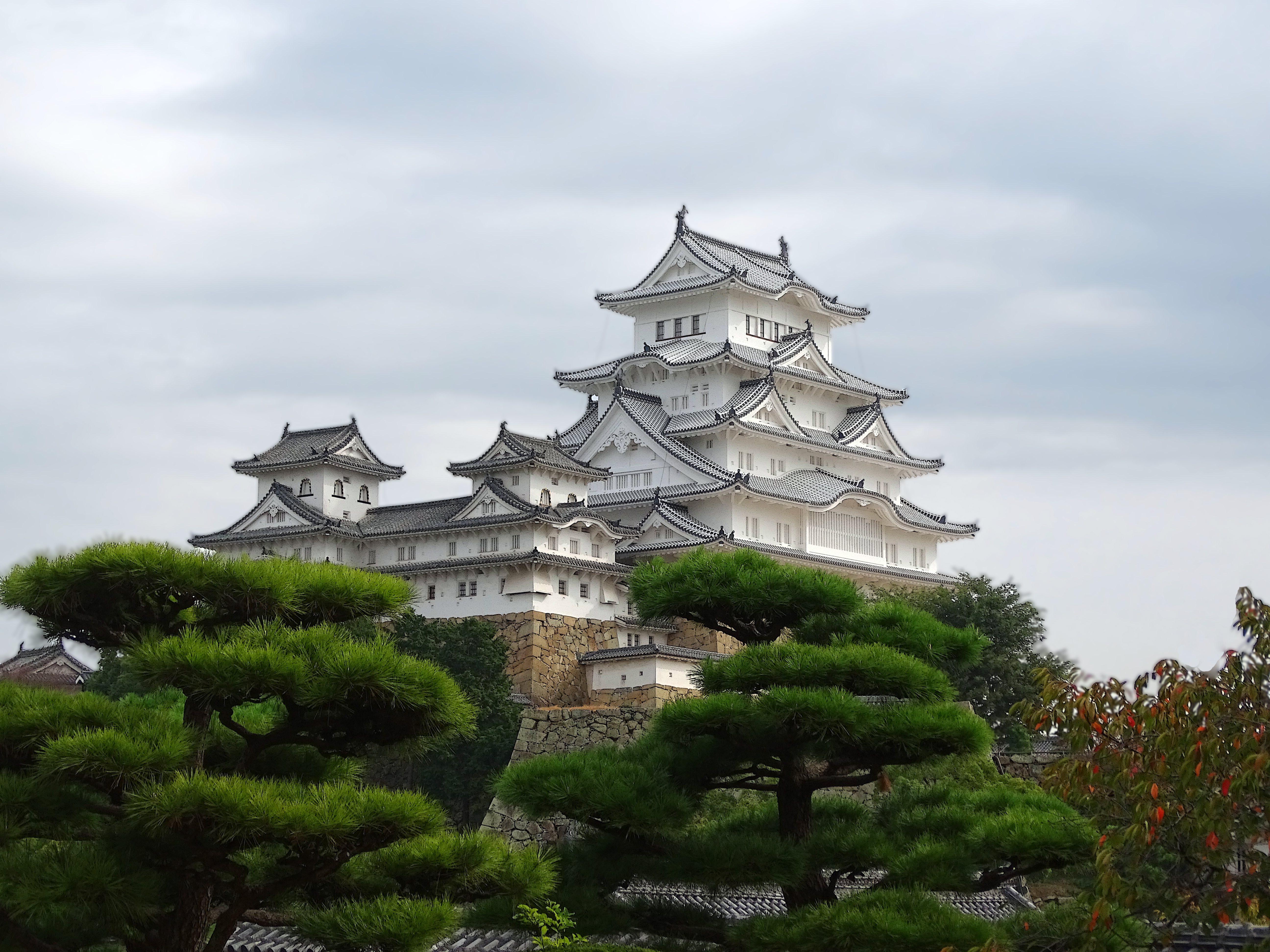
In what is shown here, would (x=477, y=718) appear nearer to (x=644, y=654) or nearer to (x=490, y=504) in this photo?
(x=644, y=654)

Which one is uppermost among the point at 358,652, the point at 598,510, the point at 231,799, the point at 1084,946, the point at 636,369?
the point at 636,369

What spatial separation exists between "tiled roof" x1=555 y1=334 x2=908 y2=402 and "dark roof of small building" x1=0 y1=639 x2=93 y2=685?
45.6 ft

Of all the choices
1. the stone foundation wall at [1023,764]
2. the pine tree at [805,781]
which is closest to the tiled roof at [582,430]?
the stone foundation wall at [1023,764]

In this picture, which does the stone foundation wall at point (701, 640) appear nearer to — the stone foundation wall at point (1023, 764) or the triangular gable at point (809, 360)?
the triangular gable at point (809, 360)

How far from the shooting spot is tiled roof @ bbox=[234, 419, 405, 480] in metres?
40.2

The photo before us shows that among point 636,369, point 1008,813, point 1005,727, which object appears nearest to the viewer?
point 1008,813

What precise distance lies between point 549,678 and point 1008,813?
72.4 ft

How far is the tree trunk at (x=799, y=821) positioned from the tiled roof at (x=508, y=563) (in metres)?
21.1

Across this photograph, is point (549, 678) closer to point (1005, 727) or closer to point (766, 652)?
point (1005, 727)

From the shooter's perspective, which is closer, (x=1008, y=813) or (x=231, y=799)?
(x=231, y=799)

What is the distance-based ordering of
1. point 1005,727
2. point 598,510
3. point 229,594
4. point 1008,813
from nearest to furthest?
point 229,594, point 1008,813, point 1005,727, point 598,510

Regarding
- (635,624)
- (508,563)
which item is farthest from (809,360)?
(508,563)

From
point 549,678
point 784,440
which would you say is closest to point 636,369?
point 784,440

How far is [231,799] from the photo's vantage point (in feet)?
40.0
